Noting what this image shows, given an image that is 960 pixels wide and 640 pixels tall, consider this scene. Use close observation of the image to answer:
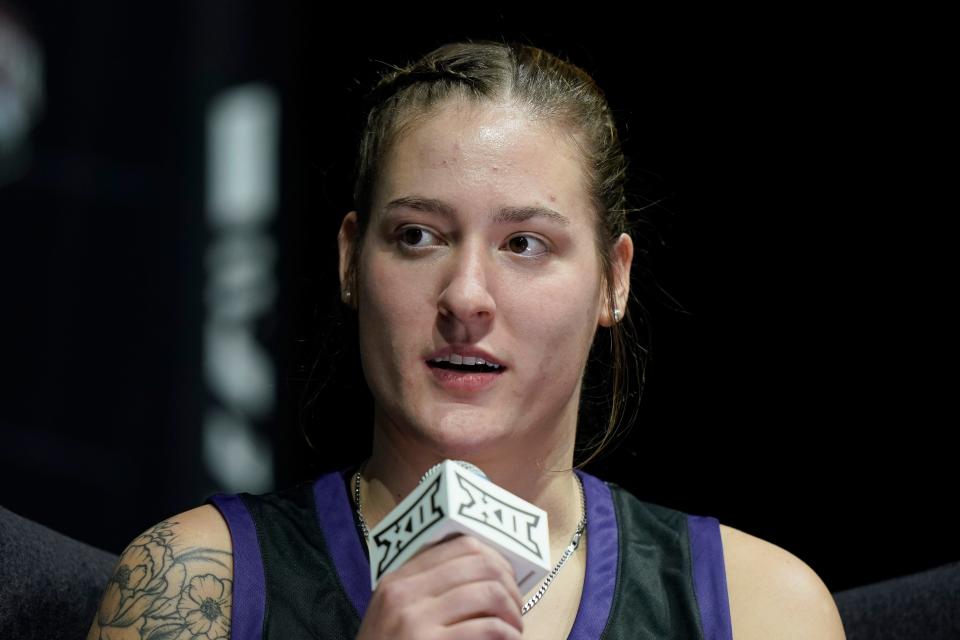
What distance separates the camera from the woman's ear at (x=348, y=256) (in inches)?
67.2

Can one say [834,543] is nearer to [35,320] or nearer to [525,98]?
[525,98]

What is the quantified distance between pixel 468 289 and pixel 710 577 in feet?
1.77

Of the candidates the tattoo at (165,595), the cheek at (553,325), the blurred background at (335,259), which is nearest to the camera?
the tattoo at (165,595)

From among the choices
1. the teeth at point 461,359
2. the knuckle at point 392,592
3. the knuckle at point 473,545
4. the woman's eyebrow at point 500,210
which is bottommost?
the knuckle at point 392,592

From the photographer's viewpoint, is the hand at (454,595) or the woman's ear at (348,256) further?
the woman's ear at (348,256)

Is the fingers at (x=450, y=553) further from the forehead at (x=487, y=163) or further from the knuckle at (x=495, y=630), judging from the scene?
the forehead at (x=487, y=163)

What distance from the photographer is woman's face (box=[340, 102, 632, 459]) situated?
1.48 metres

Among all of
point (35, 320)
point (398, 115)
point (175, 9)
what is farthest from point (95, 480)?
point (398, 115)

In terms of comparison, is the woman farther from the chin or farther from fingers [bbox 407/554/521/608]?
fingers [bbox 407/554/521/608]

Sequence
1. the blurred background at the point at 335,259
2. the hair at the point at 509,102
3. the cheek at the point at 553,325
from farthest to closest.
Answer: the blurred background at the point at 335,259 → the hair at the point at 509,102 → the cheek at the point at 553,325

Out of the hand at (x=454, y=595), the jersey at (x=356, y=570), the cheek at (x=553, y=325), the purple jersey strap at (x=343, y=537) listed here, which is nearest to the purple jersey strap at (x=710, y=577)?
the jersey at (x=356, y=570)

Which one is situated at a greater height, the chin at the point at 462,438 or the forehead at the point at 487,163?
the forehead at the point at 487,163

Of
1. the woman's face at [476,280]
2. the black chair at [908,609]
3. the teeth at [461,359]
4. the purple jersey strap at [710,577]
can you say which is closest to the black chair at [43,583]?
the woman's face at [476,280]

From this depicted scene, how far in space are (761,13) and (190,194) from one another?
5.04ft
